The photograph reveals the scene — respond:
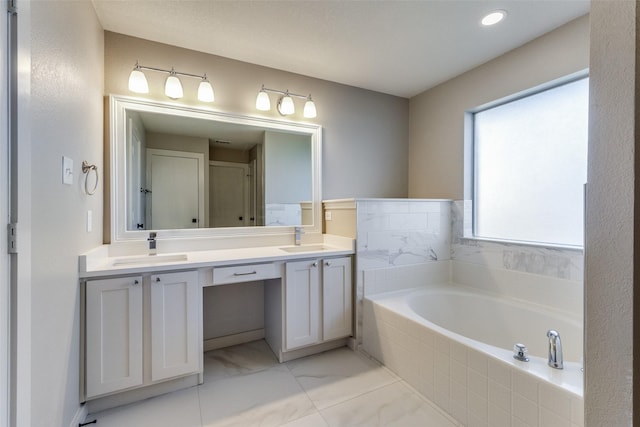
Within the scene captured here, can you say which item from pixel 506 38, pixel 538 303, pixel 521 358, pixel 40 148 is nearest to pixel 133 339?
pixel 40 148

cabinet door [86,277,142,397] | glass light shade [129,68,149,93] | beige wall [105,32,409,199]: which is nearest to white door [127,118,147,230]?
glass light shade [129,68,149,93]

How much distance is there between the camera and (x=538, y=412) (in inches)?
48.0

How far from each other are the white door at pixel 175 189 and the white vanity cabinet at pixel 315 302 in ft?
3.06

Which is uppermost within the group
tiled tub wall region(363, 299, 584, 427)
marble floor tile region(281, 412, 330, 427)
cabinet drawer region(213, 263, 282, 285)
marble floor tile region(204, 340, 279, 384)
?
cabinet drawer region(213, 263, 282, 285)

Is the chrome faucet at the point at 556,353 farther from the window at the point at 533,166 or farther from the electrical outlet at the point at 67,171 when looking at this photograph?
the electrical outlet at the point at 67,171

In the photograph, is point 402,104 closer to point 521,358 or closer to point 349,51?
point 349,51

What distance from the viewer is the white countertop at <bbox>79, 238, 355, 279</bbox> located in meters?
1.60

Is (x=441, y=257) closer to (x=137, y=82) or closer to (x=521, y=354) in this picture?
(x=521, y=354)

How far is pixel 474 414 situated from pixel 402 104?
2905mm

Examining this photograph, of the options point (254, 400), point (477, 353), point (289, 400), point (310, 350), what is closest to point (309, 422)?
point (289, 400)

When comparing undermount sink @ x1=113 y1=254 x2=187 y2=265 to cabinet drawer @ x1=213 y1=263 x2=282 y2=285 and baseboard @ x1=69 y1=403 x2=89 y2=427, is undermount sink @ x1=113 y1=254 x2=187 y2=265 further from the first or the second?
baseboard @ x1=69 y1=403 x2=89 y2=427

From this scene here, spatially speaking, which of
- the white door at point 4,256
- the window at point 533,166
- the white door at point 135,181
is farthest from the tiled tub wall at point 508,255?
the white door at point 4,256

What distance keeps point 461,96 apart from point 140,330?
317 cm

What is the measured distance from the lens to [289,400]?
5.68 feet
